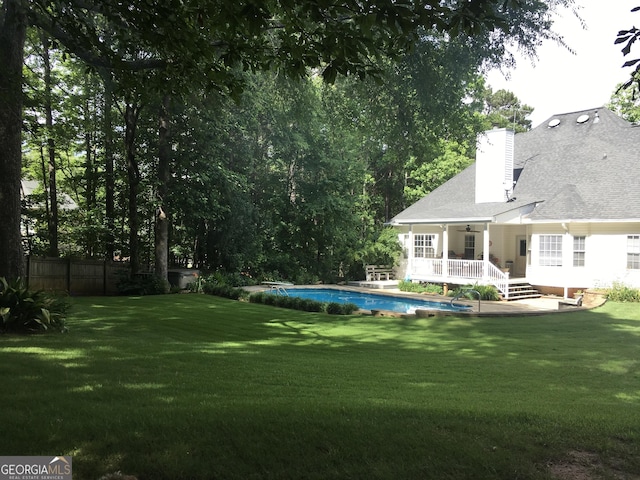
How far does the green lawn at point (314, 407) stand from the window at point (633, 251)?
11040 millimetres

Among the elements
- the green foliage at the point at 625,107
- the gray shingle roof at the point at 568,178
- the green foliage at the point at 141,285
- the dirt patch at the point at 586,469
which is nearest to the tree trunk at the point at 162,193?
the green foliage at the point at 141,285

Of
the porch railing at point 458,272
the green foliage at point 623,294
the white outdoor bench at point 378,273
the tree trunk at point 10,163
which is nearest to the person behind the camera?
the tree trunk at point 10,163

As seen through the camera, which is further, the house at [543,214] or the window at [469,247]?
the window at [469,247]

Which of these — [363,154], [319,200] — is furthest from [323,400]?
[363,154]

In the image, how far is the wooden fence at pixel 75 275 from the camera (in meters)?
15.6

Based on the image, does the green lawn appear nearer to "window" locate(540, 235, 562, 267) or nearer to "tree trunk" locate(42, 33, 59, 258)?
"window" locate(540, 235, 562, 267)

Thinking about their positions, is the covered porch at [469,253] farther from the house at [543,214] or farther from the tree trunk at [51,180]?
the tree trunk at [51,180]

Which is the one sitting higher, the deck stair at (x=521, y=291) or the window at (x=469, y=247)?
the window at (x=469, y=247)

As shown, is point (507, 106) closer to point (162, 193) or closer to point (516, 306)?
point (516, 306)

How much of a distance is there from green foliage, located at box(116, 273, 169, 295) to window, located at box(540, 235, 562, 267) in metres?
15.7

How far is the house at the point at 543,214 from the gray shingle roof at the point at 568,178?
4cm

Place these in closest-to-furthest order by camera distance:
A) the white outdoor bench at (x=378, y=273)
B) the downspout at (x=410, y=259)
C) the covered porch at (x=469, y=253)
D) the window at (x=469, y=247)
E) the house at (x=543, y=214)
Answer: the house at (x=543, y=214)
the covered porch at (x=469, y=253)
the downspout at (x=410, y=259)
the window at (x=469, y=247)
the white outdoor bench at (x=378, y=273)

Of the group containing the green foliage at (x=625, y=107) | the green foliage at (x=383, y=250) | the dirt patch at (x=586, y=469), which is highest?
the green foliage at (x=625, y=107)

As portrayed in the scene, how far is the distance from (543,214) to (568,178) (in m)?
3.03
